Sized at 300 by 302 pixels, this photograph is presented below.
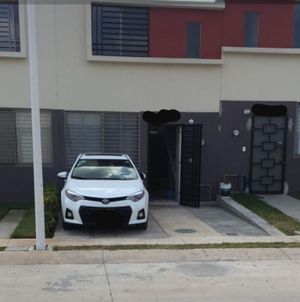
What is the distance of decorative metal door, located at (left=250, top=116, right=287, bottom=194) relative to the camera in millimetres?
12742

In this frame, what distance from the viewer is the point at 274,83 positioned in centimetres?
1256

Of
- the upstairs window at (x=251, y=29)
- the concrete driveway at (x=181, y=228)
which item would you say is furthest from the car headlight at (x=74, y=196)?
the upstairs window at (x=251, y=29)

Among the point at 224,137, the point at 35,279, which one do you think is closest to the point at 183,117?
the point at 224,137

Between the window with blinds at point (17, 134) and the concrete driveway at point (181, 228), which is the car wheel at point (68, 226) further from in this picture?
the window with blinds at point (17, 134)

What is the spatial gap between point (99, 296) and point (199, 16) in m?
9.21

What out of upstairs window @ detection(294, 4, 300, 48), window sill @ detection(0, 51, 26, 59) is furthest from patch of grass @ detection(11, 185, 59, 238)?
upstairs window @ detection(294, 4, 300, 48)

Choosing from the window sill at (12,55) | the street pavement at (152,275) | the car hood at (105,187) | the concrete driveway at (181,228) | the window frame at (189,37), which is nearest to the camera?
the street pavement at (152,275)

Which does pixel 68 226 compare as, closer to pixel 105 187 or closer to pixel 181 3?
pixel 105 187

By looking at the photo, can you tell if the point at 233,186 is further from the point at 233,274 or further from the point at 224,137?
the point at 233,274

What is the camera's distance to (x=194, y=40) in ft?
40.4

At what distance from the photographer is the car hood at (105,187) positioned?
27.1ft

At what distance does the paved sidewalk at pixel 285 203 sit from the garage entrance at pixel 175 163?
2.06m

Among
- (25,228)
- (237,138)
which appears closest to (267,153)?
(237,138)

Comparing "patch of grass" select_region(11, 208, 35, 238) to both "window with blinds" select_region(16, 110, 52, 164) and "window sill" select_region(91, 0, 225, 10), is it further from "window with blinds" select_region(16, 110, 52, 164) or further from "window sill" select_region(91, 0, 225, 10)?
"window sill" select_region(91, 0, 225, 10)
